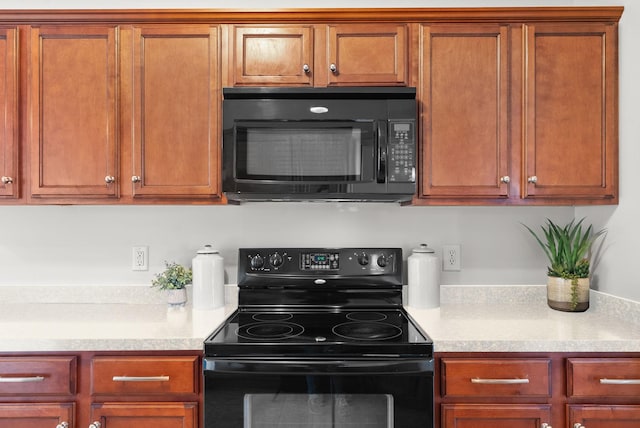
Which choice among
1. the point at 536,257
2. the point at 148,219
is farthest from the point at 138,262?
the point at 536,257

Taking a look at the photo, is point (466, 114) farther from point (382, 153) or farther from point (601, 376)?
point (601, 376)

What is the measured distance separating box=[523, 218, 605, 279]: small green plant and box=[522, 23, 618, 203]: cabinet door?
223mm

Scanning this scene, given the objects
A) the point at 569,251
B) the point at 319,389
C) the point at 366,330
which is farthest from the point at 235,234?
the point at 569,251

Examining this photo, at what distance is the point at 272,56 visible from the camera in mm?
1772

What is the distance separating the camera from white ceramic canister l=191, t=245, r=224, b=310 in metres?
1.88

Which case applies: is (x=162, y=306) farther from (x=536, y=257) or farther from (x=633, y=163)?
(x=633, y=163)

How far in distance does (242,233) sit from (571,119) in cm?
153

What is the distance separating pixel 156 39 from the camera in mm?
1772

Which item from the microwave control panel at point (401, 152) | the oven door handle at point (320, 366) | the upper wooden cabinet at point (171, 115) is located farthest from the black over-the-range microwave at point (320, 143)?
the oven door handle at point (320, 366)

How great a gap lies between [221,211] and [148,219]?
0.36 metres

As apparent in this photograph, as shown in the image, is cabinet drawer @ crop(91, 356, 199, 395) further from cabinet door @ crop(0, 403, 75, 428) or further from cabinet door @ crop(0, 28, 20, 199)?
cabinet door @ crop(0, 28, 20, 199)

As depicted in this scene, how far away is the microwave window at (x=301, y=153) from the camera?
1705 millimetres

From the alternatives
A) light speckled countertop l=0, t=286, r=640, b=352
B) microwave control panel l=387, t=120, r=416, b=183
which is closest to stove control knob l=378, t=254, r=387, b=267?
light speckled countertop l=0, t=286, r=640, b=352

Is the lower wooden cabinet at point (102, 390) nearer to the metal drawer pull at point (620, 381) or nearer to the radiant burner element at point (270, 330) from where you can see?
the radiant burner element at point (270, 330)
